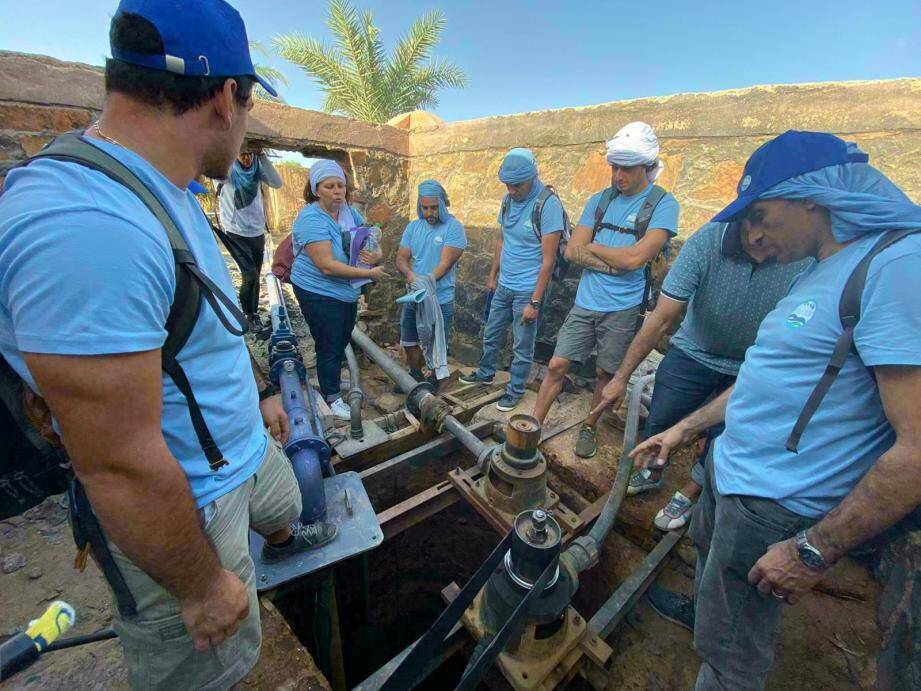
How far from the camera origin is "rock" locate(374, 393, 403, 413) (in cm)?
477

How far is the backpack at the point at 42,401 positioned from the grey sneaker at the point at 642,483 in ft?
9.52

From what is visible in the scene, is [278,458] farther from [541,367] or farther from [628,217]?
[541,367]

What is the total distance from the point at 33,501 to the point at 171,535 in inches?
26.0

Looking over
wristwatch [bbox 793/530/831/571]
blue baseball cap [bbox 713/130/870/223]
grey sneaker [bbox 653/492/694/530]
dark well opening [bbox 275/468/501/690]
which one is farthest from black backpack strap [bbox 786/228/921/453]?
dark well opening [bbox 275/468/501/690]

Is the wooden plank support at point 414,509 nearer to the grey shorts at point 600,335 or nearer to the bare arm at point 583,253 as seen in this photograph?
the grey shorts at point 600,335

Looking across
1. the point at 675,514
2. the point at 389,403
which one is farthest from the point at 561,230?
the point at 389,403

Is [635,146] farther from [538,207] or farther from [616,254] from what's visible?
[538,207]

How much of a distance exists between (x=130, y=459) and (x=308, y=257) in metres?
3.32

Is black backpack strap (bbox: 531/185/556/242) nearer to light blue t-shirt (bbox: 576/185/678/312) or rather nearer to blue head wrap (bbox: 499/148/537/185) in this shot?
blue head wrap (bbox: 499/148/537/185)


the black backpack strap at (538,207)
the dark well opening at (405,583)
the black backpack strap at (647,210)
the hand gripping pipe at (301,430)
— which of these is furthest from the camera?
the black backpack strap at (538,207)

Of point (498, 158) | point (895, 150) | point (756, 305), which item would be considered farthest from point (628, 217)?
point (498, 158)

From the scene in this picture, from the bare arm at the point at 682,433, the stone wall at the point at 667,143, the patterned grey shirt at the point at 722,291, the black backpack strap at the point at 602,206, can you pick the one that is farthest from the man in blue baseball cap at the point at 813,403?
the stone wall at the point at 667,143

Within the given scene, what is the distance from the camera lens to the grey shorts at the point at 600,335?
3.42m

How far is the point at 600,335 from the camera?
3520 mm
